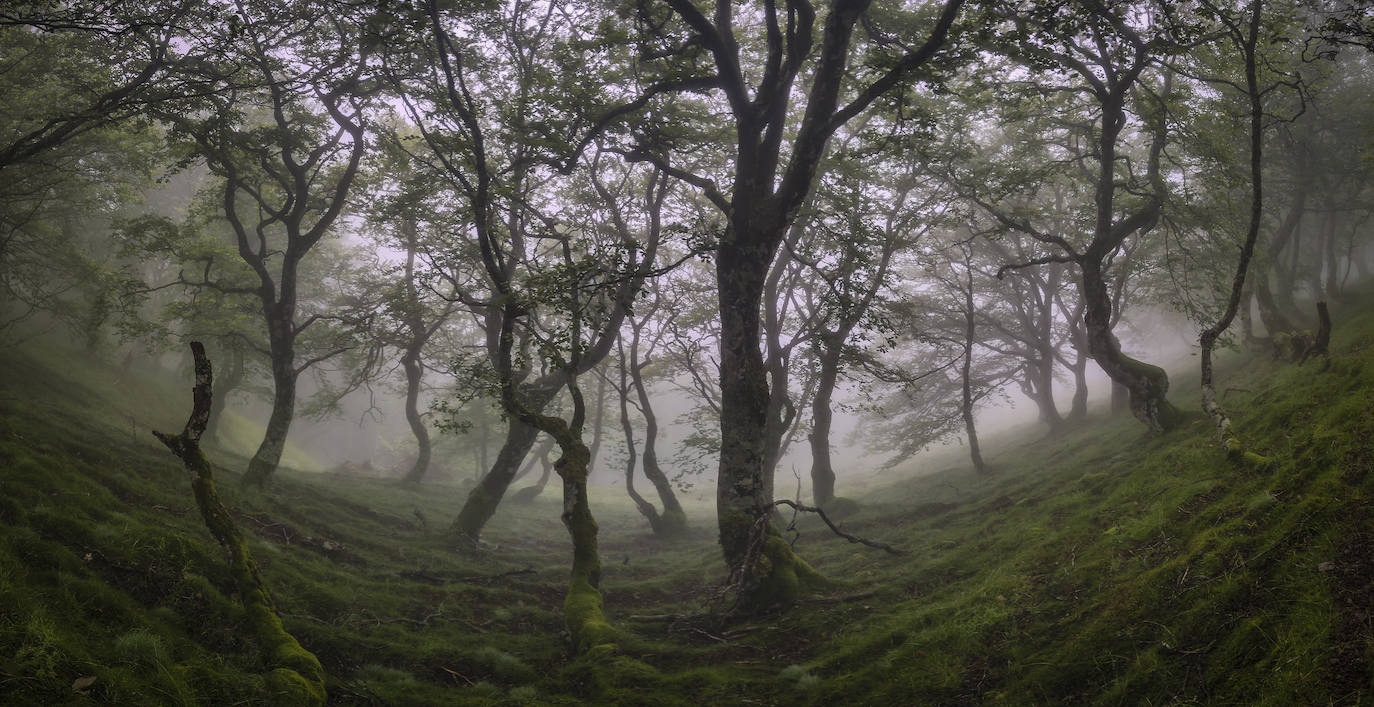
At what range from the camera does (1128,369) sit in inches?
556

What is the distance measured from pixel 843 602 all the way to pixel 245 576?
7.88 metres

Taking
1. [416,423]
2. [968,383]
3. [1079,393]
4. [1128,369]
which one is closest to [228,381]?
[416,423]

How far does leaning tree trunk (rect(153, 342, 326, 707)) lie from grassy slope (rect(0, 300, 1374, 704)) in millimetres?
300

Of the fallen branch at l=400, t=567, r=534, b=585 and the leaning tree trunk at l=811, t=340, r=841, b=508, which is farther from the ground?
the leaning tree trunk at l=811, t=340, r=841, b=508

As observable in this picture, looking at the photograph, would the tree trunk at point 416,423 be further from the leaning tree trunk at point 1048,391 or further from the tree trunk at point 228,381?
the leaning tree trunk at point 1048,391

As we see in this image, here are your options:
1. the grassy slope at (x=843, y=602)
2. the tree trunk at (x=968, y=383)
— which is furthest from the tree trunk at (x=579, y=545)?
the tree trunk at (x=968, y=383)

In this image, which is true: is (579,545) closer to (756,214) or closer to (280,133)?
(756,214)

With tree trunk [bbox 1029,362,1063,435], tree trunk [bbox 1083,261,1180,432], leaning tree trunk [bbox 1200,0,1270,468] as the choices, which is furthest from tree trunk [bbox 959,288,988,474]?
leaning tree trunk [bbox 1200,0,1270,468]

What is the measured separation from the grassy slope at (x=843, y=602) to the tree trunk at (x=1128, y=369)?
60.5 inches

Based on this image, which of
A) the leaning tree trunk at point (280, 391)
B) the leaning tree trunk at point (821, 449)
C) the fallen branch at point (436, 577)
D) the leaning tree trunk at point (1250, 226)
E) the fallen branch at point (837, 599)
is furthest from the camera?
the leaning tree trunk at point (821, 449)

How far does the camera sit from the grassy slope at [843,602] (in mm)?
4781

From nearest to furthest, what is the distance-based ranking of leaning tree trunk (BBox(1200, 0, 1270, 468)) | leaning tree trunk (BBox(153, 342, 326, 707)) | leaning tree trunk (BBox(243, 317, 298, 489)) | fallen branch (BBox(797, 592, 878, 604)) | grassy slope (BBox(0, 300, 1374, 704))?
grassy slope (BBox(0, 300, 1374, 704)) → leaning tree trunk (BBox(153, 342, 326, 707)) → leaning tree trunk (BBox(1200, 0, 1270, 468)) → fallen branch (BBox(797, 592, 878, 604)) → leaning tree trunk (BBox(243, 317, 298, 489))

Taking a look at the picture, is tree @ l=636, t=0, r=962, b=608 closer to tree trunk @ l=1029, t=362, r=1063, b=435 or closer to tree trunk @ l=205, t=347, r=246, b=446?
tree trunk @ l=1029, t=362, r=1063, b=435

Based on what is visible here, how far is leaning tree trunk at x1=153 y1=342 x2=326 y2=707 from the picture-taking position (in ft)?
18.9
